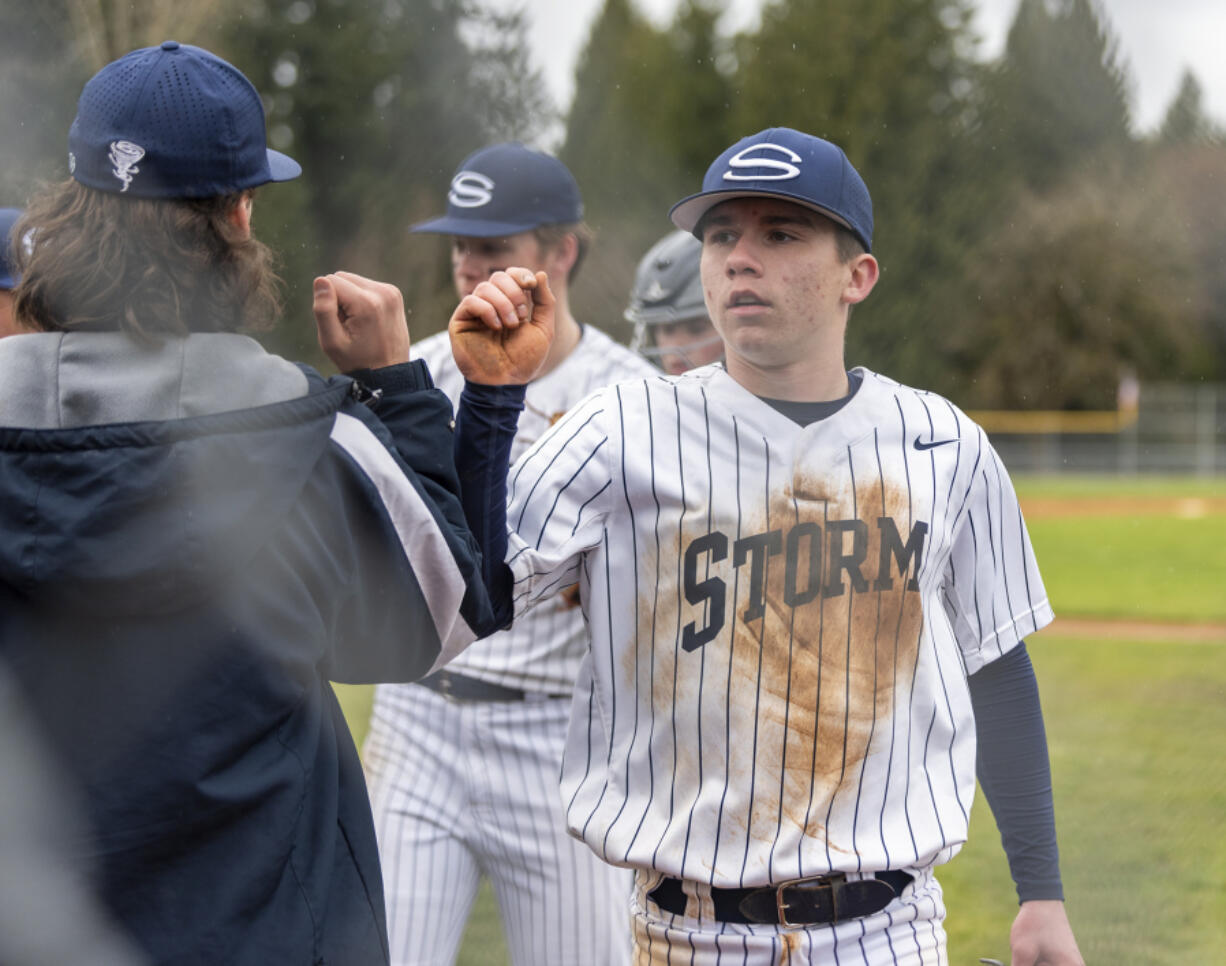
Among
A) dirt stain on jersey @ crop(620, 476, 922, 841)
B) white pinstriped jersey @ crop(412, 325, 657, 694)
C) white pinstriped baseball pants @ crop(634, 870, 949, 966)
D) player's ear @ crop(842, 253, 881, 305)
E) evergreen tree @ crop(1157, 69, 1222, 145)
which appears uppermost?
evergreen tree @ crop(1157, 69, 1222, 145)

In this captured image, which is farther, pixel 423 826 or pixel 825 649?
pixel 423 826

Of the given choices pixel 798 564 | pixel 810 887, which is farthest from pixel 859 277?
pixel 810 887

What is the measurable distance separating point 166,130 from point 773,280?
768 mm

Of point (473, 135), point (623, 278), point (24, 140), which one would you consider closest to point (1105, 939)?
point (473, 135)

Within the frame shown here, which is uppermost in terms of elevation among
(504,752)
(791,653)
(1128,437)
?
(791,653)

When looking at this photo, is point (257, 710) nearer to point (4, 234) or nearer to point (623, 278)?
point (4, 234)

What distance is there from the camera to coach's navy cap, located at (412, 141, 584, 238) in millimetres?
2525

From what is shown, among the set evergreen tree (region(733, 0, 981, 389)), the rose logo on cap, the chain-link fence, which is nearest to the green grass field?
evergreen tree (region(733, 0, 981, 389))

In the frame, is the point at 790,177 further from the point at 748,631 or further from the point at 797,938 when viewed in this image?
the point at 797,938

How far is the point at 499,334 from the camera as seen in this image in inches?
55.4

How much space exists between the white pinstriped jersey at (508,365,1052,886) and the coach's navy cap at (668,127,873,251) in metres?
0.24

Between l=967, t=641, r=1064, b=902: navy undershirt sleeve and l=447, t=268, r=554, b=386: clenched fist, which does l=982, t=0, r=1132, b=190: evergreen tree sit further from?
l=447, t=268, r=554, b=386: clenched fist

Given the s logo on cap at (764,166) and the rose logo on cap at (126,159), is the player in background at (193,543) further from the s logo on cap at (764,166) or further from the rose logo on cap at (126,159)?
the s logo on cap at (764,166)

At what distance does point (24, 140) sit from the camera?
7.20 ft
